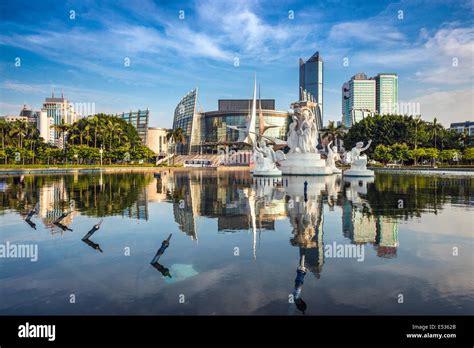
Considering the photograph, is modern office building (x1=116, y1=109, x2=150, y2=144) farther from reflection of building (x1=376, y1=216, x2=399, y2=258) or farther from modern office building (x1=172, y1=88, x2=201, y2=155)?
reflection of building (x1=376, y1=216, x2=399, y2=258)

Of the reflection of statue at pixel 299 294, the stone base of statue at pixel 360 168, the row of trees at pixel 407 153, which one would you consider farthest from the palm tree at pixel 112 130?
the reflection of statue at pixel 299 294

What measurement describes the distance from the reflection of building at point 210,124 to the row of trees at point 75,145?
1714 inches

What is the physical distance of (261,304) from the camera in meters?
6.41

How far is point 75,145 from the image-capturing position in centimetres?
7319

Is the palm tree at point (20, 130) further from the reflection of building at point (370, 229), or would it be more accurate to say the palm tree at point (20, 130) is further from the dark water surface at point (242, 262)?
the reflection of building at point (370, 229)

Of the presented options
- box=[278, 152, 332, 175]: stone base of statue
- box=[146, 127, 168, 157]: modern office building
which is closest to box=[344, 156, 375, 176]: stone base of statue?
box=[278, 152, 332, 175]: stone base of statue

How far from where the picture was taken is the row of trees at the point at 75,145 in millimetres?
70000

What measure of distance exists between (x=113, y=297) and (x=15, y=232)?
24.7 feet

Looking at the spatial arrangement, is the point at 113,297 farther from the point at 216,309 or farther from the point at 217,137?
the point at 217,137

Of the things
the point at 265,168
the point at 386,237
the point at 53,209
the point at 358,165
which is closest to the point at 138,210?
the point at 53,209

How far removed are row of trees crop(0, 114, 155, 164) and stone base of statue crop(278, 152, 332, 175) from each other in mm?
39814

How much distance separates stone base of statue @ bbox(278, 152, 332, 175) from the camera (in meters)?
45.2
